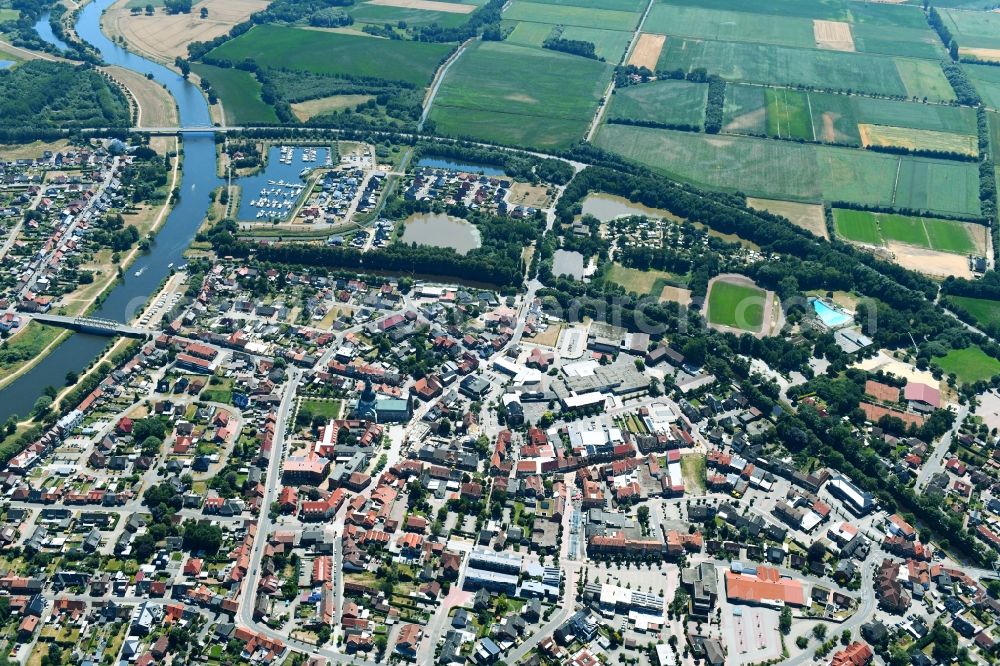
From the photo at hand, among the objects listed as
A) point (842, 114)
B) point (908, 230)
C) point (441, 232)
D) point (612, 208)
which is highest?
point (842, 114)

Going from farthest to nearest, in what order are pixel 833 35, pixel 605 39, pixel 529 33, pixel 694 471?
pixel 833 35, pixel 529 33, pixel 605 39, pixel 694 471

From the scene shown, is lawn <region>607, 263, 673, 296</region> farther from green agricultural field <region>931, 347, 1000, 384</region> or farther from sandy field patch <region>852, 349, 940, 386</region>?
green agricultural field <region>931, 347, 1000, 384</region>

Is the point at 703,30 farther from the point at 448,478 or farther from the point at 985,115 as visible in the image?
the point at 448,478

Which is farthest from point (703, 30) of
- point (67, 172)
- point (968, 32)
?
point (67, 172)

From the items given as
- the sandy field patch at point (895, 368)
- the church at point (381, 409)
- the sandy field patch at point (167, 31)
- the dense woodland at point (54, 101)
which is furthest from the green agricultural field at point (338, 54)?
the sandy field patch at point (895, 368)

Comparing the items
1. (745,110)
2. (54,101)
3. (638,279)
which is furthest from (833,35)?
(54,101)

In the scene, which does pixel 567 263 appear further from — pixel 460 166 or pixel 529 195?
pixel 460 166

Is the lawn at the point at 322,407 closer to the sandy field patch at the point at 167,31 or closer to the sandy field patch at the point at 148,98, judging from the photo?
the sandy field patch at the point at 148,98
